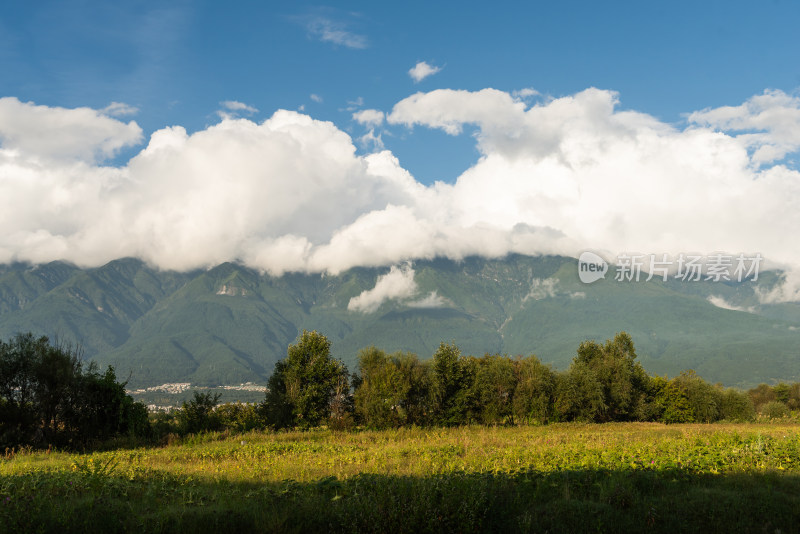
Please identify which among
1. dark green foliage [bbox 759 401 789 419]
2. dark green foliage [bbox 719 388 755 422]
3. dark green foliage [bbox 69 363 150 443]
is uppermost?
dark green foliage [bbox 69 363 150 443]

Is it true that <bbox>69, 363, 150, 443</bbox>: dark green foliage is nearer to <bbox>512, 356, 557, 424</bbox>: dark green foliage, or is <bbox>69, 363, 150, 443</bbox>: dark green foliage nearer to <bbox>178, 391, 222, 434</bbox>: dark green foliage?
<bbox>178, 391, 222, 434</bbox>: dark green foliage

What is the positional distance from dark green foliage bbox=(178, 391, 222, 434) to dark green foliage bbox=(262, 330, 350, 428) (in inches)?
263

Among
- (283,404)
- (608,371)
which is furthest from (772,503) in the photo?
(608,371)

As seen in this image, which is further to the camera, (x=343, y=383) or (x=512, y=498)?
(x=343, y=383)

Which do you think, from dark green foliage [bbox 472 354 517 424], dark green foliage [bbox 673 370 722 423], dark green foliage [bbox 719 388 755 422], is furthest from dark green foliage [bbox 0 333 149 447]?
dark green foliage [bbox 719 388 755 422]

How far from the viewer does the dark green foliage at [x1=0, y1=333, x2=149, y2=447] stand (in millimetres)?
27391

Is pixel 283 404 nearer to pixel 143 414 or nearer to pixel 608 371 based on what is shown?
pixel 143 414

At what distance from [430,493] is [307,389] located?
34.3 meters

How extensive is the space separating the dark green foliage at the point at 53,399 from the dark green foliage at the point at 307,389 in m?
14.9

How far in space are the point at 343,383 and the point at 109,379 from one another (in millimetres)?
20228

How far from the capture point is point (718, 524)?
38.3 feet

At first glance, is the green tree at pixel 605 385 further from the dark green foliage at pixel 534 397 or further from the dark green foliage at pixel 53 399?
the dark green foliage at pixel 53 399

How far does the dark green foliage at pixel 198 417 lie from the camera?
36188mm

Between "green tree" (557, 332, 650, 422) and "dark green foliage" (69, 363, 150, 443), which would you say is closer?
"dark green foliage" (69, 363, 150, 443)
